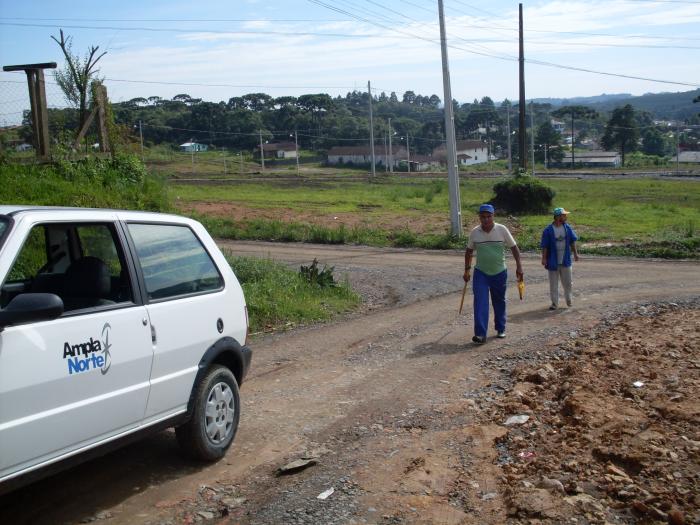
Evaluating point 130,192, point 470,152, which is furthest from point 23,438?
point 470,152

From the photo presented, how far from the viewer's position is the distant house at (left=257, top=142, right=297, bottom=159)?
360ft

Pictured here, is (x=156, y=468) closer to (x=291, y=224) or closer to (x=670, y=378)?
(x=670, y=378)

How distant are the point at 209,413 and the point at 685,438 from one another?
3.68 meters

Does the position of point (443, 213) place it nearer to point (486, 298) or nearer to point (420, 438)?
point (486, 298)

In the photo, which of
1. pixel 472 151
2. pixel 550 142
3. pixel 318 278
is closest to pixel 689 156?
pixel 550 142

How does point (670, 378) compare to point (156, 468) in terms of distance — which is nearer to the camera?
point (156, 468)

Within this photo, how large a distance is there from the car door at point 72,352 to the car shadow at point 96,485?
606 millimetres

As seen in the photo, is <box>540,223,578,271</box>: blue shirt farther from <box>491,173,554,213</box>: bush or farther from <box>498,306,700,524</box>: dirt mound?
<box>491,173,554,213</box>: bush

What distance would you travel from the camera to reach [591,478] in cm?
575

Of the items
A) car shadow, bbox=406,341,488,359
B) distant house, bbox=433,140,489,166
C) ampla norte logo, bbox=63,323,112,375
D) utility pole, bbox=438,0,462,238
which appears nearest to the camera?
ampla norte logo, bbox=63,323,112,375

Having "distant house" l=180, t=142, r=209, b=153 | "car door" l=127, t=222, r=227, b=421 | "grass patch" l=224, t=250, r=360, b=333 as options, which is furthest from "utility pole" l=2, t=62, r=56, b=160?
"distant house" l=180, t=142, r=209, b=153

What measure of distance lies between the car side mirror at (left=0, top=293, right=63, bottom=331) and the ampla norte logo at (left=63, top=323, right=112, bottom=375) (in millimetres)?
307

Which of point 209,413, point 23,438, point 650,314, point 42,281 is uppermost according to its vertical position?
point 42,281

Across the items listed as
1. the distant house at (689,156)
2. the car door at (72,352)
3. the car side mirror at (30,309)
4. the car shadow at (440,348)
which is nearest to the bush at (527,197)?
the car shadow at (440,348)
